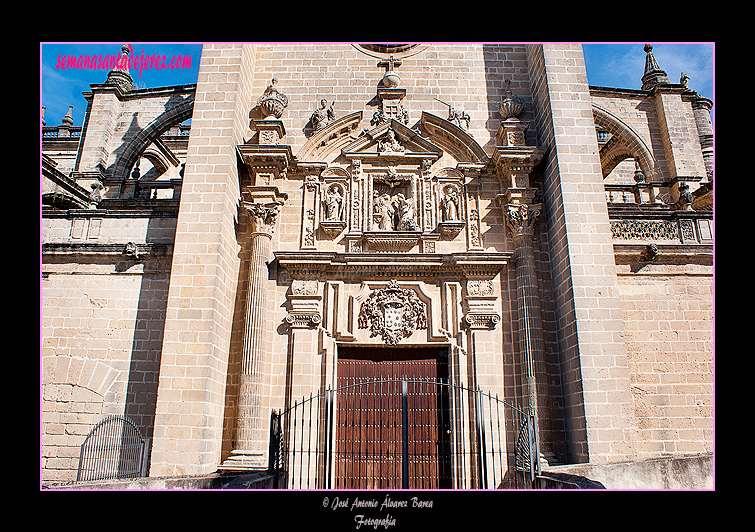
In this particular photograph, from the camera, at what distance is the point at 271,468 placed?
23.0 feet

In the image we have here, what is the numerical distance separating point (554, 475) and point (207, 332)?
5.45m

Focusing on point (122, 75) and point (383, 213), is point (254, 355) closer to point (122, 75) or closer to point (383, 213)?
point (383, 213)

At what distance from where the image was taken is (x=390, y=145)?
10117 mm

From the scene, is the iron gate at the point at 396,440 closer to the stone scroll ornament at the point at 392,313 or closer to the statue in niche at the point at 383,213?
the stone scroll ornament at the point at 392,313

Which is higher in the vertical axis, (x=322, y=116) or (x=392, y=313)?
(x=322, y=116)

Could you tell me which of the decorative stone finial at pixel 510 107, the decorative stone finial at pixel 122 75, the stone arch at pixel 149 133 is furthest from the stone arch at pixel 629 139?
the decorative stone finial at pixel 122 75

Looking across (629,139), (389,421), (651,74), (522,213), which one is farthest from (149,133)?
(651,74)

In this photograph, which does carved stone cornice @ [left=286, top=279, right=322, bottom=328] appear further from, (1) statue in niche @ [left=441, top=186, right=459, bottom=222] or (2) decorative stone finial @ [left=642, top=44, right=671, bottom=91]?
(2) decorative stone finial @ [left=642, top=44, right=671, bottom=91]

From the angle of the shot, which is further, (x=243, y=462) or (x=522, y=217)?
(x=522, y=217)

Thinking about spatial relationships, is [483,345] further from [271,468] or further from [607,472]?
[271,468]

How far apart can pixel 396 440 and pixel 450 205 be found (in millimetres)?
4497

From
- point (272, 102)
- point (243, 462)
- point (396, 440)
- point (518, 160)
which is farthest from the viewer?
point (272, 102)

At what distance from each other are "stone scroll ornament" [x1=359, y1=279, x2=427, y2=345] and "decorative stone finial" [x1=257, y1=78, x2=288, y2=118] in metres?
4.15

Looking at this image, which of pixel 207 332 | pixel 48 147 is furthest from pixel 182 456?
pixel 48 147
